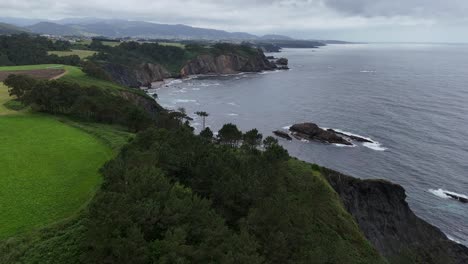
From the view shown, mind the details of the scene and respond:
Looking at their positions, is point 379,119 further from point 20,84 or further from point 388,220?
point 20,84

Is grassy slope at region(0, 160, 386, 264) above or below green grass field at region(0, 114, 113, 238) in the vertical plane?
below

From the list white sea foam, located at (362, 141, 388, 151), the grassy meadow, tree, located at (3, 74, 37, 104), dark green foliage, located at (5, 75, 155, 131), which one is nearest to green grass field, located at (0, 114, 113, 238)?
the grassy meadow

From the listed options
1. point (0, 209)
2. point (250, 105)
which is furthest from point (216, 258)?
point (250, 105)

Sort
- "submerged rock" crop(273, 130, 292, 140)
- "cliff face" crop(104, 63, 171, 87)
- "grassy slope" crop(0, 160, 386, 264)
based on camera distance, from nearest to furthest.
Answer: "grassy slope" crop(0, 160, 386, 264)
"submerged rock" crop(273, 130, 292, 140)
"cliff face" crop(104, 63, 171, 87)

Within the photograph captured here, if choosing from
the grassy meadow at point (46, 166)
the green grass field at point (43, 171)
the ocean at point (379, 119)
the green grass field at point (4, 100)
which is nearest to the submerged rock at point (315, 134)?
the ocean at point (379, 119)

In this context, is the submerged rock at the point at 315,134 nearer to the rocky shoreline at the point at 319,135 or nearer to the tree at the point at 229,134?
the rocky shoreline at the point at 319,135

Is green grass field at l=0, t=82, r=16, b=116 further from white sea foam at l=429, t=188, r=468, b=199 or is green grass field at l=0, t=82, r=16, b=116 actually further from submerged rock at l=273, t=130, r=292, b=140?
white sea foam at l=429, t=188, r=468, b=199
